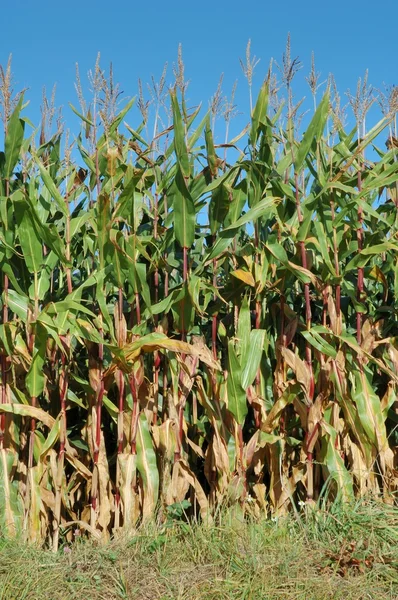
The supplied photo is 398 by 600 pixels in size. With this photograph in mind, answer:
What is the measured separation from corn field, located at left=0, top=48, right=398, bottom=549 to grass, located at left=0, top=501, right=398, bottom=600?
0.30 metres

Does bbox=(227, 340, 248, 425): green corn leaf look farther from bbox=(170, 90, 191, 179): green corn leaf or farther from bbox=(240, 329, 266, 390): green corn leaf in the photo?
bbox=(170, 90, 191, 179): green corn leaf

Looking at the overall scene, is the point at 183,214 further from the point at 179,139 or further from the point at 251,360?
the point at 251,360

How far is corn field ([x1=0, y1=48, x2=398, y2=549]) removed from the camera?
4.20 metres

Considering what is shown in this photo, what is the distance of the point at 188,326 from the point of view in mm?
4352

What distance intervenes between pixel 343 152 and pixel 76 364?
2.20m

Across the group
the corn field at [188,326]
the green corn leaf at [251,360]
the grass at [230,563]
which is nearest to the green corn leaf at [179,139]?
the corn field at [188,326]

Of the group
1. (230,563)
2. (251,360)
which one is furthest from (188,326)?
(230,563)

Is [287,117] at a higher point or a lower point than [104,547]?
higher

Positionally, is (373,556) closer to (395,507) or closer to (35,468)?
(395,507)

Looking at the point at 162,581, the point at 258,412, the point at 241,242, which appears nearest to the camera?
the point at 162,581

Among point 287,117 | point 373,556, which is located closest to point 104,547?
point 373,556

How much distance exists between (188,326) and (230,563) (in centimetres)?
144

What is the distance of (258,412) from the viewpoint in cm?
443

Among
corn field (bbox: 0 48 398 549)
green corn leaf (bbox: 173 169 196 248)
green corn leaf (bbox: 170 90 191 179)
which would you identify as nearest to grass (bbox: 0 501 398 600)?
corn field (bbox: 0 48 398 549)
